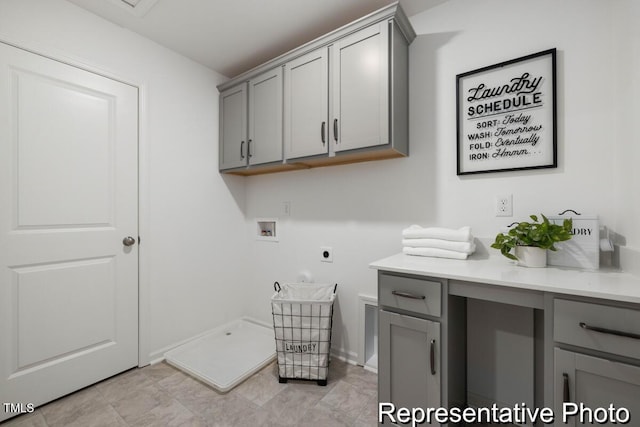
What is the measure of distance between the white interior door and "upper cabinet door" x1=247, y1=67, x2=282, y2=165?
32.8 inches

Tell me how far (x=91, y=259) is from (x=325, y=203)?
1.64 metres

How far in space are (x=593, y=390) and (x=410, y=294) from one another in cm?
65

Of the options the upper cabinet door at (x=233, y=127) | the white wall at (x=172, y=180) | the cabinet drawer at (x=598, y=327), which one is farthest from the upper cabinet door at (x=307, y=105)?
the cabinet drawer at (x=598, y=327)

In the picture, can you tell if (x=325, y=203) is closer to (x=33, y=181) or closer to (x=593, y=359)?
(x=593, y=359)

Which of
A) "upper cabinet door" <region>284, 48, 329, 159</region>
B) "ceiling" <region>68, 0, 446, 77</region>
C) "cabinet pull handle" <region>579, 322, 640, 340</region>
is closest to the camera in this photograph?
"cabinet pull handle" <region>579, 322, 640, 340</region>

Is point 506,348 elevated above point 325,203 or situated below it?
below

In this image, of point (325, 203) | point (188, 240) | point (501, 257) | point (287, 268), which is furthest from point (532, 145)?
point (188, 240)

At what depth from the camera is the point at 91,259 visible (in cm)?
178

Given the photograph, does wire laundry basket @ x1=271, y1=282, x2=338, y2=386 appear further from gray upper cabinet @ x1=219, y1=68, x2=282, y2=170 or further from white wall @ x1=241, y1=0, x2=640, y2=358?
gray upper cabinet @ x1=219, y1=68, x2=282, y2=170

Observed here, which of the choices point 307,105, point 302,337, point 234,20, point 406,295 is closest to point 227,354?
point 302,337

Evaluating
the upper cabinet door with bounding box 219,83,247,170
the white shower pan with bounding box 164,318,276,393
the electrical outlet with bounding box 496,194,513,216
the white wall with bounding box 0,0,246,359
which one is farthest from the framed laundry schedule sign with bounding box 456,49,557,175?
the white wall with bounding box 0,0,246,359

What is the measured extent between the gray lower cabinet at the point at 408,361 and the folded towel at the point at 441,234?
1.57 ft

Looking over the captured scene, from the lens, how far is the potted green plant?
1.21 metres

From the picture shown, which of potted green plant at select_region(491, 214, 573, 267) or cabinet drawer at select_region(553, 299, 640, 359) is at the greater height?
potted green plant at select_region(491, 214, 573, 267)
